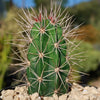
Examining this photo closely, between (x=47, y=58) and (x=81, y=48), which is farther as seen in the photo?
(x=81, y=48)

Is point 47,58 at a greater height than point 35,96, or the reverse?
point 47,58

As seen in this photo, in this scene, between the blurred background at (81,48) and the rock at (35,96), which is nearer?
the rock at (35,96)

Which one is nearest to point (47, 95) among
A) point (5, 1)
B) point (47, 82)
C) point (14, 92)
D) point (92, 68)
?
point (47, 82)

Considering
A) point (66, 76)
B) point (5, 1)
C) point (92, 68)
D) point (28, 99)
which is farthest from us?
point (5, 1)

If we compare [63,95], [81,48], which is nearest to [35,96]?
[63,95]

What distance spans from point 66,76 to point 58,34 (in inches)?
10.9

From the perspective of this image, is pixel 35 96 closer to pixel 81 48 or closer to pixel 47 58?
pixel 47 58

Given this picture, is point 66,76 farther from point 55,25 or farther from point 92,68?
point 92,68

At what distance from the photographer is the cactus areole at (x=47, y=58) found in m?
1.17

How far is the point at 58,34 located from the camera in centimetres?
121

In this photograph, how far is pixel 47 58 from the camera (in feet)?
3.86

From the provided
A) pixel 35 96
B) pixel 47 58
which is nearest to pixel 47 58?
pixel 47 58

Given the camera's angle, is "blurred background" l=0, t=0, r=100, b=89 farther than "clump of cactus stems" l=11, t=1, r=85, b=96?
Yes

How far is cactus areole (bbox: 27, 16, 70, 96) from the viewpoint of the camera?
1170mm
